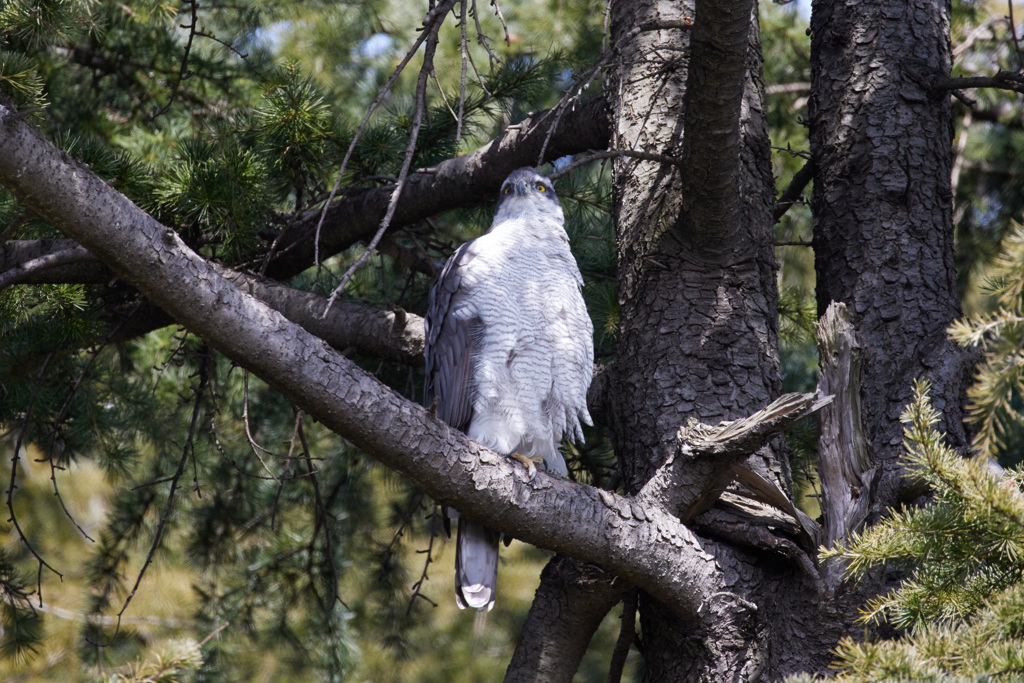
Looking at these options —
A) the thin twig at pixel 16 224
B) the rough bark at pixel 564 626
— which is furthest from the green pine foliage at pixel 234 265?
the rough bark at pixel 564 626

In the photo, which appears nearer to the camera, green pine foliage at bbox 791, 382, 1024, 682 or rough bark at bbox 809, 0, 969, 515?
green pine foliage at bbox 791, 382, 1024, 682

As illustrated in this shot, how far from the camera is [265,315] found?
1990 mm

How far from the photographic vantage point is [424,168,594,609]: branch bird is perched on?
→ 10.5 ft

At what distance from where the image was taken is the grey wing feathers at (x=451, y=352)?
3201 millimetres

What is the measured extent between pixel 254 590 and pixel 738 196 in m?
3.81

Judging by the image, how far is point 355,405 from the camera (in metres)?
2.07

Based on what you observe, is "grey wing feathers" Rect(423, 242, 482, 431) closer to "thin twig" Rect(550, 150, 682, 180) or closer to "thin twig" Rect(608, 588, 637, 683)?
"thin twig" Rect(550, 150, 682, 180)

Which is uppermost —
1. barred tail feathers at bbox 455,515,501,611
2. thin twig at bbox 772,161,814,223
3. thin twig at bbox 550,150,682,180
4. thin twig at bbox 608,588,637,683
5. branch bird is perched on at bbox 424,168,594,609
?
thin twig at bbox 772,161,814,223

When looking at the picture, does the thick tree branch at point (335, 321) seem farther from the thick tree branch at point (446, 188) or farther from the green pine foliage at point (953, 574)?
the green pine foliage at point (953, 574)

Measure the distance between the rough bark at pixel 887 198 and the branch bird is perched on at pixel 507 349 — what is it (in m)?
1.04

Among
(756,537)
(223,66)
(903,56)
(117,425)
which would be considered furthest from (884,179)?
(223,66)

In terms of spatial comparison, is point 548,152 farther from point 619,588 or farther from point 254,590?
point 254,590

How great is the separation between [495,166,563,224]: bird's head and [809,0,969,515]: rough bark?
111 cm

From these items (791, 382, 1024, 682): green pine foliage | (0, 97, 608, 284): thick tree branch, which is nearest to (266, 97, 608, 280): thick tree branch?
(0, 97, 608, 284): thick tree branch
